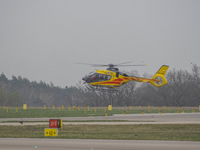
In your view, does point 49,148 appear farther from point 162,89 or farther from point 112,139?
point 162,89

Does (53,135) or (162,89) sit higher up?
(162,89)

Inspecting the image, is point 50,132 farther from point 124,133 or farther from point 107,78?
point 107,78

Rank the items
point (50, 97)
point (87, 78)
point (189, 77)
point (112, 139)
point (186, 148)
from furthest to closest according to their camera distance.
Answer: point (50, 97) → point (189, 77) → point (87, 78) → point (112, 139) → point (186, 148)

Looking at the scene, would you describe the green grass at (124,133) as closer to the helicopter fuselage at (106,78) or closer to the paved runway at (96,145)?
the paved runway at (96,145)

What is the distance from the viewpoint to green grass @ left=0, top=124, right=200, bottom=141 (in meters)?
26.2

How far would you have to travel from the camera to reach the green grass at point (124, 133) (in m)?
26.2

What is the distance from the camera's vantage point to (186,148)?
794 inches

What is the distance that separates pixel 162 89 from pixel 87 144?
87.4 meters

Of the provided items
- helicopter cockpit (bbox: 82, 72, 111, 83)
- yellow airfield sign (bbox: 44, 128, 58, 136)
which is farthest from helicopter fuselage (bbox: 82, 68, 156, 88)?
yellow airfield sign (bbox: 44, 128, 58, 136)

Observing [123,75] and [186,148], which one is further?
[123,75]

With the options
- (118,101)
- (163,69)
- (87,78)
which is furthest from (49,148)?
(118,101)

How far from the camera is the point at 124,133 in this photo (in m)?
29.5

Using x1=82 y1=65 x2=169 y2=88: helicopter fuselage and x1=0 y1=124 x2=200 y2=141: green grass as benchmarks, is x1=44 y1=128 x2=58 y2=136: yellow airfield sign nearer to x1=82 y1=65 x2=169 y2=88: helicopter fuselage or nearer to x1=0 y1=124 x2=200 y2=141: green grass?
x1=0 y1=124 x2=200 y2=141: green grass

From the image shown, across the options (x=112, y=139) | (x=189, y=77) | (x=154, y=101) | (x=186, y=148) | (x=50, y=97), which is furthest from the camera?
(x=50, y=97)
